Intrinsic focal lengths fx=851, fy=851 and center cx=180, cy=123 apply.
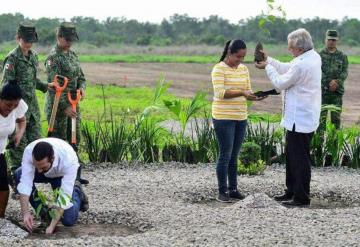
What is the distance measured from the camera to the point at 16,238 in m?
6.83

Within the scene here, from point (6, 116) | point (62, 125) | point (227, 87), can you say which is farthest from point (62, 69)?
point (6, 116)

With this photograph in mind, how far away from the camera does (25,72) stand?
885 cm

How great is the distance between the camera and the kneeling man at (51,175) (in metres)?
6.92

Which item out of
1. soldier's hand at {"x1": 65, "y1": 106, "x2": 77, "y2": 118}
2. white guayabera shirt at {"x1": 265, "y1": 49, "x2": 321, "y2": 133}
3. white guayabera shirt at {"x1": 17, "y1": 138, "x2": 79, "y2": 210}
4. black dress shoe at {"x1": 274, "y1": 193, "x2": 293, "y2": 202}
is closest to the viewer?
white guayabera shirt at {"x1": 17, "y1": 138, "x2": 79, "y2": 210}

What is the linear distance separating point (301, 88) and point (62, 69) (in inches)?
109

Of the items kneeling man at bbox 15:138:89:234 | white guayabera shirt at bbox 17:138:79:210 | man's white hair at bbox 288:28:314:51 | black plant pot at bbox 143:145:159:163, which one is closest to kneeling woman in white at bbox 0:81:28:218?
kneeling man at bbox 15:138:89:234

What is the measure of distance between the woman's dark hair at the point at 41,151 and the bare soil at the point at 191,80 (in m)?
12.6

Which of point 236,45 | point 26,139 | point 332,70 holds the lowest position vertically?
point 26,139

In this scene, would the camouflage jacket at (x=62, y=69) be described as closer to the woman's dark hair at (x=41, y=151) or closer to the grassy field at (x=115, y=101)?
the woman's dark hair at (x=41, y=151)

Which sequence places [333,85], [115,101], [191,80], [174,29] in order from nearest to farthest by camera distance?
[333,85] → [115,101] → [191,80] → [174,29]

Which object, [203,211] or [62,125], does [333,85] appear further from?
[203,211]

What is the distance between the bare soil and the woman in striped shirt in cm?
1035

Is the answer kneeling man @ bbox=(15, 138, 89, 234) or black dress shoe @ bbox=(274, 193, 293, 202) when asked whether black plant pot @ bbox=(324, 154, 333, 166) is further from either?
kneeling man @ bbox=(15, 138, 89, 234)

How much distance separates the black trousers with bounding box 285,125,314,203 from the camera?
862cm
